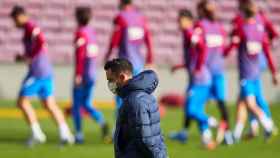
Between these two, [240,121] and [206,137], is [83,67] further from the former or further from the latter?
[240,121]

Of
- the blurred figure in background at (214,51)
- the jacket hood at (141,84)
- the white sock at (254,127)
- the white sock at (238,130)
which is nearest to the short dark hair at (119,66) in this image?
the jacket hood at (141,84)

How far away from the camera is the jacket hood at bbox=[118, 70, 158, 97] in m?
10.0

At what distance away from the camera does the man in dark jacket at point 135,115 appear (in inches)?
390

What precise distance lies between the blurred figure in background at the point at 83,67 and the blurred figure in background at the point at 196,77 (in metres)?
1.30

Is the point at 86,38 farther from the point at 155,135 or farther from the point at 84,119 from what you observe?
the point at 155,135

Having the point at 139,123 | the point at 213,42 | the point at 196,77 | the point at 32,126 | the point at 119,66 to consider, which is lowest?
the point at 139,123

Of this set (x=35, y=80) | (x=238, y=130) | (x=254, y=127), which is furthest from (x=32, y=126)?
(x=254, y=127)

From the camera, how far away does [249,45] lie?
1694 cm

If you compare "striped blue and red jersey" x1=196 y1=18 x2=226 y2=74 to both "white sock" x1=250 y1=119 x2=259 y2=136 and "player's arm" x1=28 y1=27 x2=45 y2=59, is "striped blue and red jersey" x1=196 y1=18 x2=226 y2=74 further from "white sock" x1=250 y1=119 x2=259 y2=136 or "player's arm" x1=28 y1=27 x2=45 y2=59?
"player's arm" x1=28 y1=27 x2=45 y2=59

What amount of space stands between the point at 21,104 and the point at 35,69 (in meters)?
0.50

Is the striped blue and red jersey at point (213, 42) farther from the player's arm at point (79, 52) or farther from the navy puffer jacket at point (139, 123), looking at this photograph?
the navy puffer jacket at point (139, 123)

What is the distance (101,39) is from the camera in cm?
2502

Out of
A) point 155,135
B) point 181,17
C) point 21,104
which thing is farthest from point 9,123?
point 155,135

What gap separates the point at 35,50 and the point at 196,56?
2.13 m
